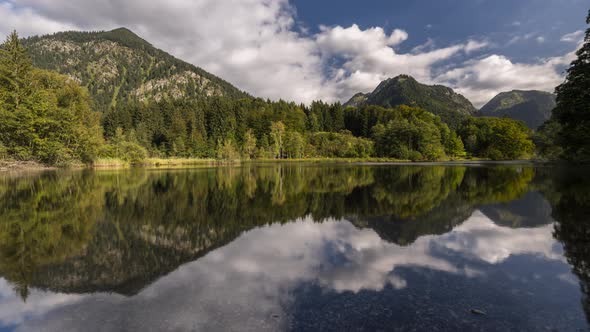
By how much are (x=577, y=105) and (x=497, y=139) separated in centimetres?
6349

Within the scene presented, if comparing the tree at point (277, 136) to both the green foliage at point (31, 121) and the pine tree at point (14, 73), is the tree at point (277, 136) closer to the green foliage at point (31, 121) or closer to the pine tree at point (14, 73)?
the green foliage at point (31, 121)

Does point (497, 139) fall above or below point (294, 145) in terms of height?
above

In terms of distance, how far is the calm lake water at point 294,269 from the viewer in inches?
143

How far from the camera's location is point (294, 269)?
5.41 m

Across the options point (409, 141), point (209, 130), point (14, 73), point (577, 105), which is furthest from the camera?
point (209, 130)

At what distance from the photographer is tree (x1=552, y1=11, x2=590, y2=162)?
29.3m

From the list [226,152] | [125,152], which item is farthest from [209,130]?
[125,152]

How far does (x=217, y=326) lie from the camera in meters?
3.41

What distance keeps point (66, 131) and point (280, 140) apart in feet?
163

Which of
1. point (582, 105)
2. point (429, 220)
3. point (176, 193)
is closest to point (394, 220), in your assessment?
point (429, 220)

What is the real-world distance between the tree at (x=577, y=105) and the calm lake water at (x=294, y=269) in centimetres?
2644

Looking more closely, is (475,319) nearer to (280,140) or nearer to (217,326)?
(217,326)

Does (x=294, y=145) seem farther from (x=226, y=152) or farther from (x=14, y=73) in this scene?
(x=14, y=73)

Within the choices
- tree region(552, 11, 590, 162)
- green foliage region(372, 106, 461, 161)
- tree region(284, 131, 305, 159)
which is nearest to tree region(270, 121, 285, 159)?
tree region(284, 131, 305, 159)
